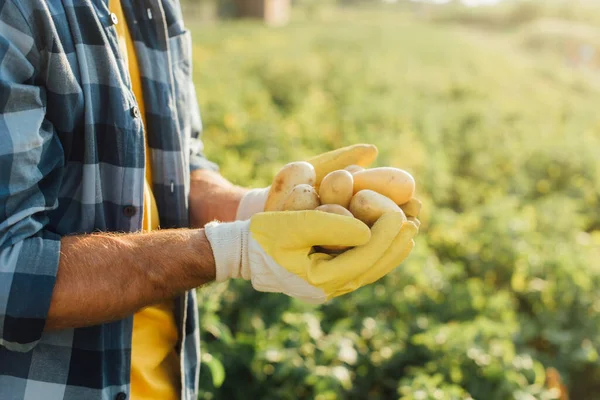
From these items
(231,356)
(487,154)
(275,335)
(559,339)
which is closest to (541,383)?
(559,339)

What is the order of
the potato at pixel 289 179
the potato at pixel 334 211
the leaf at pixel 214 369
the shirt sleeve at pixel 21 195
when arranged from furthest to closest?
the leaf at pixel 214 369, the potato at pixel 289 179, the potato at pixel 334 211, the shirt sleeve at pixel 21 195

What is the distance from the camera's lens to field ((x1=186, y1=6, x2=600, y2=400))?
2.63 m

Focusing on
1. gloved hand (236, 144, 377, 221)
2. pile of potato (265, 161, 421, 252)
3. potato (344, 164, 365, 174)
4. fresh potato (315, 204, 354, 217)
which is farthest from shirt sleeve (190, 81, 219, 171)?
fresh potato (315, 204, 354, 217)

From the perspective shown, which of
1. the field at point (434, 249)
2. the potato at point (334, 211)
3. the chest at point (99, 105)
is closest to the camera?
the chest at point (99, 105)

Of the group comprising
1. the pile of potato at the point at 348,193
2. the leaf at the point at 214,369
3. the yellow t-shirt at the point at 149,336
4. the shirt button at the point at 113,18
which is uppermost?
the shirt button at the point at 113,18

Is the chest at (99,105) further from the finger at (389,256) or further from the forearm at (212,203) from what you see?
the finger at (389,256)

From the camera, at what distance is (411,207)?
1635 mm

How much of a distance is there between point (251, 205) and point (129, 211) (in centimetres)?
42

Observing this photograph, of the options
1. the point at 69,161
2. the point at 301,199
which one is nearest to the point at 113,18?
the point at 69,161

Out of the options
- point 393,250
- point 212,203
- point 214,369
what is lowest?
point 214,369

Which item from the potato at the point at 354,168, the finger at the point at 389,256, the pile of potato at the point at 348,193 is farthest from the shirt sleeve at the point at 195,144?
the finger at the point at 389,256

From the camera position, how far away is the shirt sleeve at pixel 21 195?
1.15 m

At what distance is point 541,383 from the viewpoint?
9.07 ft

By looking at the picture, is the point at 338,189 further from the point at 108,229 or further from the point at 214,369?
the point at 214,369
